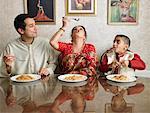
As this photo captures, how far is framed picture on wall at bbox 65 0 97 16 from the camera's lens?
2221mm

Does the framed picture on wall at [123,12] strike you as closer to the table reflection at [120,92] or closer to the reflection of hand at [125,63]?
the reflection of hand at [125,63]

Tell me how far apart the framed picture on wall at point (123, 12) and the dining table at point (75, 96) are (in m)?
0.57

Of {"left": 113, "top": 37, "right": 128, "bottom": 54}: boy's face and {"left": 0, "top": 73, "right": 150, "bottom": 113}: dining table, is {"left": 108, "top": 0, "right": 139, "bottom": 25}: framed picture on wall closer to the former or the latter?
{"left": 113, "top": 37, "right": 128, "bottom": 54}: boy's face

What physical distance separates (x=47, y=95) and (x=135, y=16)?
1.10 meters

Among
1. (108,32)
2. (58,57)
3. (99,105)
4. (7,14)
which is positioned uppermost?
(7,14)

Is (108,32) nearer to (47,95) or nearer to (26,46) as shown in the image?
(26,46)

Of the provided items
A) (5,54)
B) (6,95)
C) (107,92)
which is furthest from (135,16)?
(6,95)

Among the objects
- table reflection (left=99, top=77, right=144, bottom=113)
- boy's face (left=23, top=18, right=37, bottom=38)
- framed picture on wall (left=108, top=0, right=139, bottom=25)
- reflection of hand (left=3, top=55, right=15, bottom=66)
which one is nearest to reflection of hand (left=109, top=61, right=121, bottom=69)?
table reflection (left=99, top=77, right=144, bottom=113)

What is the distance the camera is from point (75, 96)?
1443 millimetres

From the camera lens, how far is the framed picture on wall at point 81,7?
222 centimetres

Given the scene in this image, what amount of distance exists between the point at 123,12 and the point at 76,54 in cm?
56

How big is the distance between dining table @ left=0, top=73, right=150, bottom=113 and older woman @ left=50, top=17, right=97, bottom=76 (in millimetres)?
120

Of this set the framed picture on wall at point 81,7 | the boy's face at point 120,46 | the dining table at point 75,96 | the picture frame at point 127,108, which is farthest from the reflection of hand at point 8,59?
the picture frame at point 127,108

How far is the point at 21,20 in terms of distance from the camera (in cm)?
202
